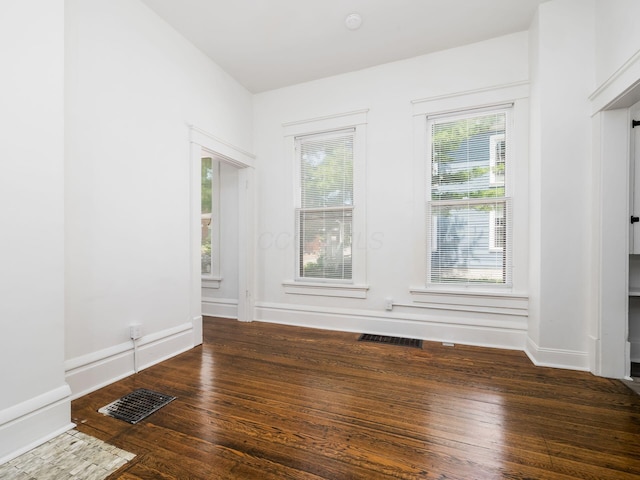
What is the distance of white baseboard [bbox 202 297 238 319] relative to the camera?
4188 millimetres

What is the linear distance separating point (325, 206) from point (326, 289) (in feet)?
3.49

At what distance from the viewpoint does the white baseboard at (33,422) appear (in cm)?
146

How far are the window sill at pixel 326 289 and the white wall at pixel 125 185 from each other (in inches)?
49.9

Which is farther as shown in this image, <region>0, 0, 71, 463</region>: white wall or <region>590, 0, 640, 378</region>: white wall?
<region>590, 0, 640, 378</region>: white wall

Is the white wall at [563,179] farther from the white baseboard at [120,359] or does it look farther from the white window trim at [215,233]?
the white window trim at [215,233]

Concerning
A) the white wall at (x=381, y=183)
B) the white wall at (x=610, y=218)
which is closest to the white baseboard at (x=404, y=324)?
the white wall at (x=381, y=183)

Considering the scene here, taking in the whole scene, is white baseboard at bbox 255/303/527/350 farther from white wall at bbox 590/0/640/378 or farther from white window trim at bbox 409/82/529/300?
white wall at bbox 590/0/640/378

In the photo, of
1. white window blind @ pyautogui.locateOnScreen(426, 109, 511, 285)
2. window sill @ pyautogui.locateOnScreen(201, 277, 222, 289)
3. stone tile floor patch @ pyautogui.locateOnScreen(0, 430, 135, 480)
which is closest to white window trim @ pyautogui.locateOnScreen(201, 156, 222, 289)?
window sill @ pyautogui.locateOnScreen(201, 277, 222, 289)

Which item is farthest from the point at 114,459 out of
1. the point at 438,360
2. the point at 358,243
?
the point at 358,243

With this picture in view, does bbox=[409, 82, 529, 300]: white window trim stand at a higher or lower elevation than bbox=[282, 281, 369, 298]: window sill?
higher

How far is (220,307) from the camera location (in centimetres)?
426

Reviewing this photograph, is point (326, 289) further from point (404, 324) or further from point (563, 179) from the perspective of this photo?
point (563, 179)

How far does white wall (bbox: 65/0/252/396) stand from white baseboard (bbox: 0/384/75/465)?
1.21ft

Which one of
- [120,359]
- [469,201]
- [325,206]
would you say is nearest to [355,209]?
[325,206]
